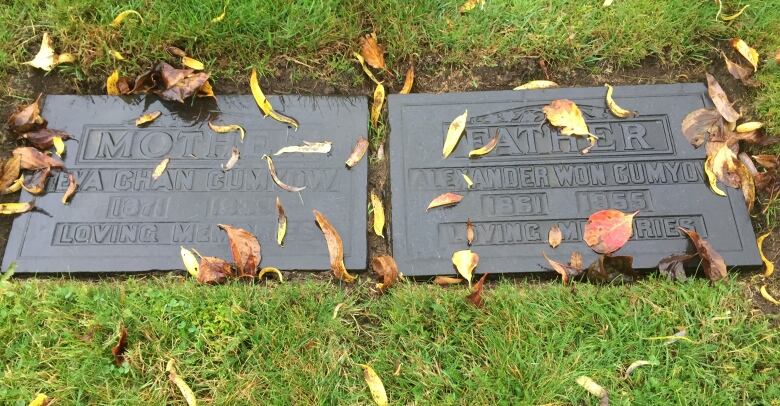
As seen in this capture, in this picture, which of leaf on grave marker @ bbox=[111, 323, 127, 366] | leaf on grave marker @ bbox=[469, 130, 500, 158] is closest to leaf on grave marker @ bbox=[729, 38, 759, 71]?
leaf on grave marker @ bbox=[469, 130, 500, 158]

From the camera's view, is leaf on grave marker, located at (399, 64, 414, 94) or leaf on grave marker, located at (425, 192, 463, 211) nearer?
leaf on grave marker, located at (425, 192, 463, 211)

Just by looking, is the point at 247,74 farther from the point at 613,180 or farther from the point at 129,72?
the point at 613,180

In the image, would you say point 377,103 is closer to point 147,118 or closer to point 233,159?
point 233,159

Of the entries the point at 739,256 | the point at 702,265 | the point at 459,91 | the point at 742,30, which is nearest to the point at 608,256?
the point at 702,265

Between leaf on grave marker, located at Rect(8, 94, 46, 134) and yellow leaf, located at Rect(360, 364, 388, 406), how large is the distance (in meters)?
1.57

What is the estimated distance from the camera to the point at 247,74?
88.8 inches

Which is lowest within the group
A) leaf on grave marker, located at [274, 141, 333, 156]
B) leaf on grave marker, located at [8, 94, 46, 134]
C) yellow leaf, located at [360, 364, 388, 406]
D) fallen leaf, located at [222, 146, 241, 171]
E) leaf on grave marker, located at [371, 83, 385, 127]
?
yellow leaf, located at [360, 364, 388, 406]

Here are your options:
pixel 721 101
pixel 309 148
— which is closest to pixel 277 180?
pixel 309 148

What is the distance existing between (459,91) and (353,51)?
467 mm

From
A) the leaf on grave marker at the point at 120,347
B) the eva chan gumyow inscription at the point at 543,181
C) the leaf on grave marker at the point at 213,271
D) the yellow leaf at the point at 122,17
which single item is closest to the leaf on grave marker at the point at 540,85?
the eva chan gumyow inscription at the point at 543,181

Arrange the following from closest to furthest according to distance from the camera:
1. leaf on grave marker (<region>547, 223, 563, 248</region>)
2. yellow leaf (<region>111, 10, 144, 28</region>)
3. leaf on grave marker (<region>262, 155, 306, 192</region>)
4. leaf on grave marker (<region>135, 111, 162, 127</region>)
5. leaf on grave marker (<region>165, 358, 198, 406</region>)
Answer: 1. leaf on grave marker (<region>165, 358, 198, 406</region>)
2. leaf on grave marker (<region>547, 223, 563, 248</region>)
3. leaf on grave marker (<region>262, 155, 306, 192</region>)
4. leaf on grave marker (<region>135, 111, 162, 127</region>)
5. yellow leaf (<region>111, 10, 144, 28</region>)

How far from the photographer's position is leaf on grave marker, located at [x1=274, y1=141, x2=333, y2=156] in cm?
209

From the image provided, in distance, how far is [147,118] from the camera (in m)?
2.15

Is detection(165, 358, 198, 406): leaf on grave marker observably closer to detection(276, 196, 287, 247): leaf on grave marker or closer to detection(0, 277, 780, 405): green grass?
detection(0, 277, 780, 405): green grass
